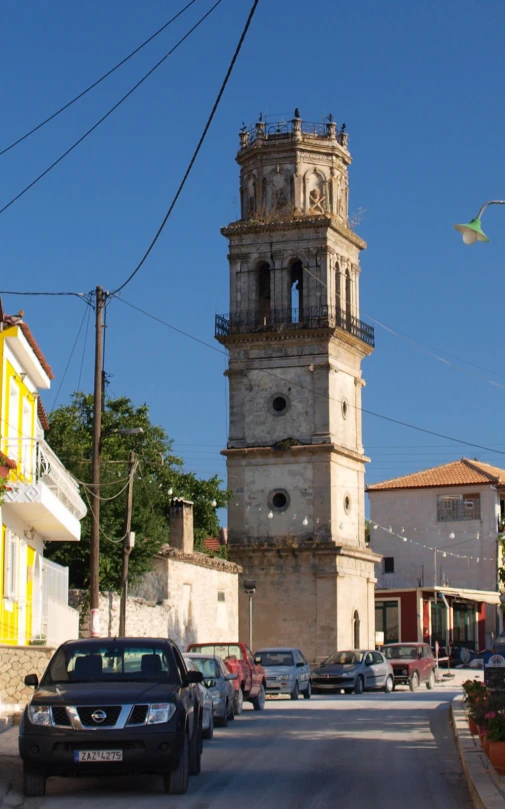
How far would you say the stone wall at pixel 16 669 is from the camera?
2320 centimetres

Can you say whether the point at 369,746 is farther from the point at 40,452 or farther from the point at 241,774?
the point at 40,452

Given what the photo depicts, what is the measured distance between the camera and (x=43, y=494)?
28.2 m

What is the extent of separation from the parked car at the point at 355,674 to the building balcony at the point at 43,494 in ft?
34.7

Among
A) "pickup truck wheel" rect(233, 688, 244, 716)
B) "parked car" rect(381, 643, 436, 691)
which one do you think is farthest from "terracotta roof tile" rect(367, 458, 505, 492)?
"pickup truck wheel" rect(233, 688, 244, 716)

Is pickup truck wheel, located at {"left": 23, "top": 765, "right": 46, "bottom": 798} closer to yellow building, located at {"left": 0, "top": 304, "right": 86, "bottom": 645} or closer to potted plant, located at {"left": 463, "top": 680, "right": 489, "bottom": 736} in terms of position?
potted plant, located at {"left": 463, "top": 680, "right": 489, "bottom": 736}

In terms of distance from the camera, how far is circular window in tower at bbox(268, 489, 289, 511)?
2430 inches

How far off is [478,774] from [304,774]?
255 centimetres

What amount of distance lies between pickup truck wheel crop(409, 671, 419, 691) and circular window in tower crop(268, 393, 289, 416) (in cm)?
2021

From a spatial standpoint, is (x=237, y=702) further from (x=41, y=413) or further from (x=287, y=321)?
(x=287, y=321)

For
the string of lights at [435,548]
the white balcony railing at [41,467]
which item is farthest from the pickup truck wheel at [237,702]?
the string of lights at [435,548]

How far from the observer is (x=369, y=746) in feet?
64.7

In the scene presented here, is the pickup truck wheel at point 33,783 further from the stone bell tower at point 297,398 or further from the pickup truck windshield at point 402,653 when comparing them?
the stone bell tower at point 297,398

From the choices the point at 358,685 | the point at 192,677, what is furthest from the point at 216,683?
the point at 358,685

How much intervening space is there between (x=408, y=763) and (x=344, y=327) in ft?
152
